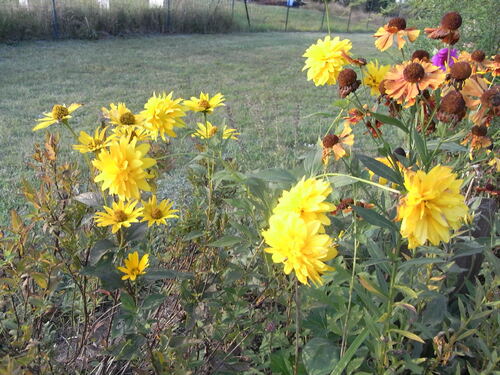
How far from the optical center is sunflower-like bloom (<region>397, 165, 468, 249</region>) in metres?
0.75

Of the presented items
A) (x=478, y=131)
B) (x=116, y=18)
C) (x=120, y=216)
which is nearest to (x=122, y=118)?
(x=120, y=216)

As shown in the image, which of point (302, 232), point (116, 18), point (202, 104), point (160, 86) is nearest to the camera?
point (302, 232)

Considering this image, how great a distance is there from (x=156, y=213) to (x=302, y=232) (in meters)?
0.50

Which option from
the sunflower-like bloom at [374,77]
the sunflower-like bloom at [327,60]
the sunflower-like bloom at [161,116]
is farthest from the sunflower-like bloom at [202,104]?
the sunflower-like bloom at [374,77]

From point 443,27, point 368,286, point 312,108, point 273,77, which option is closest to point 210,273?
point 368,286

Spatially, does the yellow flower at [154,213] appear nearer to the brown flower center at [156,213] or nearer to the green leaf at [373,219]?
the brown flower center at [156,213]

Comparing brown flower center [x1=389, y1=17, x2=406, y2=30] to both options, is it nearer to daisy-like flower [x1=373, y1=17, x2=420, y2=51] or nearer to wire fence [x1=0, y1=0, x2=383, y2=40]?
daisy-like flower [x1=373, y1=17, x2=420, y2=51]

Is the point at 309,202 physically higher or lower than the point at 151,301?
higher

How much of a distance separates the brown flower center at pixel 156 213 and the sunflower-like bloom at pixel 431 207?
1.90 feet

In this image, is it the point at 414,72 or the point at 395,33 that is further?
the point at 395,33

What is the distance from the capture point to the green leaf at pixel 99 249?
3.34 feet

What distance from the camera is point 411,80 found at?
0.96 metres

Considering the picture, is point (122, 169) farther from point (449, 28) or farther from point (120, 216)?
point (449, 28)

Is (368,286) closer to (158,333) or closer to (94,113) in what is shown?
(158,333)
